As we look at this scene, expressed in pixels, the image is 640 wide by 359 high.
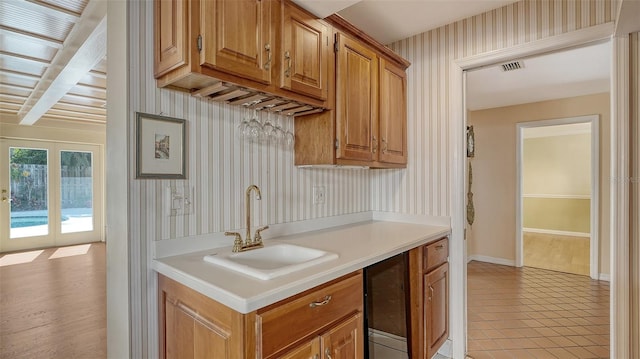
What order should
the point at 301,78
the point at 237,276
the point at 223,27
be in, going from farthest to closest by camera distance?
the point at 301,78 → the point at 223,27 → the point at 237,276

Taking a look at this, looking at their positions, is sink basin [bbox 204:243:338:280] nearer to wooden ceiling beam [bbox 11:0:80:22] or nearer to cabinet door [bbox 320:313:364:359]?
cabinet door [bbox 320:313:364:359]

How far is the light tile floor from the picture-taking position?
2377 millimetres

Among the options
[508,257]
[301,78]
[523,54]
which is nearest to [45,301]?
[301,78]

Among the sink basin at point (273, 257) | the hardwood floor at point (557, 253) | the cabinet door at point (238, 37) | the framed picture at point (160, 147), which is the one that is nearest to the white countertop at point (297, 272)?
the sink basin at point (273, 257)

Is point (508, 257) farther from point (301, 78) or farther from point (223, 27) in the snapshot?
point (223, 27)

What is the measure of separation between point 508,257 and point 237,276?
4831 mm

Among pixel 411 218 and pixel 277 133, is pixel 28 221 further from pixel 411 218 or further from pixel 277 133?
pixel 411 218

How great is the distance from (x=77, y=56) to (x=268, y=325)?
320cm

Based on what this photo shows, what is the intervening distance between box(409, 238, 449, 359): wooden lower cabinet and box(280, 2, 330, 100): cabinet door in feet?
3.93

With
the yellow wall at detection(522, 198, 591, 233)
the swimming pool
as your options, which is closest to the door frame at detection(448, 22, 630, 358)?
the yellow wall at detection(522, 198, 591, 233)

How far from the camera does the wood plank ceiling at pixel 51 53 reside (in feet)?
7.26

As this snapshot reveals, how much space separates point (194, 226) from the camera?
154 centimetres

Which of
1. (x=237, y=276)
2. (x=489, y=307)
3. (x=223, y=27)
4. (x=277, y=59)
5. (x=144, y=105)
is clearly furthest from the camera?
(x=489, y=307)

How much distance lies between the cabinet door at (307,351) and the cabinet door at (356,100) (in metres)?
1.07
